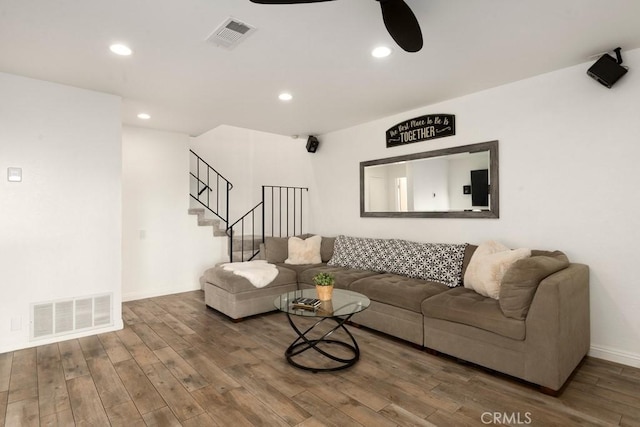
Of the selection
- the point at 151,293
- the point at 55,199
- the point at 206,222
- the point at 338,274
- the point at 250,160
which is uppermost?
the point at 250,160

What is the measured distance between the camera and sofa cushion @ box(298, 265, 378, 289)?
3.92 metres

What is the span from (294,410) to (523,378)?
1692 mm

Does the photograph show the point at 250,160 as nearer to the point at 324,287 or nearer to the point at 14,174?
the point at 14,174

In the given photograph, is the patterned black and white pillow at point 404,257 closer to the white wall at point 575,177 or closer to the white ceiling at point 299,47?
the white wall at point 575,177

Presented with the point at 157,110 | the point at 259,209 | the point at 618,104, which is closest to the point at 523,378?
the point at 618,104

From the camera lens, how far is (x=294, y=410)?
2.17 meters

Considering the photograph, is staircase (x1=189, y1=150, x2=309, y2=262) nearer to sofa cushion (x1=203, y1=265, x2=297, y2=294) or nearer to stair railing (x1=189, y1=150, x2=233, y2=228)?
stair railing (x1=189, y1=150, x2=233, y2=228)

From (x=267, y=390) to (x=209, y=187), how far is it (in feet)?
15.5

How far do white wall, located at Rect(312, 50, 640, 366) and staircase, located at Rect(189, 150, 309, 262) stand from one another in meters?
3.30

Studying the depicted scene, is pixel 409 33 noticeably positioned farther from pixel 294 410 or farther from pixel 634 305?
pixel 634 305

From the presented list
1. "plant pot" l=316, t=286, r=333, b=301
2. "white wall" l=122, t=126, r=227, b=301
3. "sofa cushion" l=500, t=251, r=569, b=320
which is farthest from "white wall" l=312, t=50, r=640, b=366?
"white wall" l=122, t=126, r=227, b=301

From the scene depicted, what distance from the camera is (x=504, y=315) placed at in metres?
2.55

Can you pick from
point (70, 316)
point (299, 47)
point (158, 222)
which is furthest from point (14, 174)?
point (299, 47)

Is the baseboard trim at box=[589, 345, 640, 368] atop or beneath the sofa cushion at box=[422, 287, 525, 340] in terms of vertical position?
beneath
